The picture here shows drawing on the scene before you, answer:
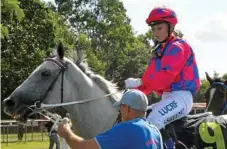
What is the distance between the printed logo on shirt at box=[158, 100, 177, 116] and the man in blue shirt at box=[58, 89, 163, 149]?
1.55 m

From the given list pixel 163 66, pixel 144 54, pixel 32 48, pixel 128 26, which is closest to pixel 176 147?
pixel 163 66

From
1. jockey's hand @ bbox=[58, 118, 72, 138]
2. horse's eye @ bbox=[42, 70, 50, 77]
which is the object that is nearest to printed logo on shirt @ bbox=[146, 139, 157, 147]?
jockey's hand @ bbox=[58, 118, 72, 138]

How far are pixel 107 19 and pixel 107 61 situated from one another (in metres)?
5.53

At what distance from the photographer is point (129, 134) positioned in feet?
14.2

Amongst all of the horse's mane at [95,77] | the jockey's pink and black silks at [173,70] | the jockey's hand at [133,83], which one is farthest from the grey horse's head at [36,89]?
the jockey's pink and black silks at [173,70]

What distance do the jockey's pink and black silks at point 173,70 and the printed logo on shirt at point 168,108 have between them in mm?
192

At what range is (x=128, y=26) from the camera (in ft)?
216

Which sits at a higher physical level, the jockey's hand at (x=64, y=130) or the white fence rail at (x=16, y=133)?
the jockey's hand at (x=64, y=130)

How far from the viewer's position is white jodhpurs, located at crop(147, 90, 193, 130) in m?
6.10

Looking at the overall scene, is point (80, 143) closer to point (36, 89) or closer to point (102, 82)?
point (36, 89)

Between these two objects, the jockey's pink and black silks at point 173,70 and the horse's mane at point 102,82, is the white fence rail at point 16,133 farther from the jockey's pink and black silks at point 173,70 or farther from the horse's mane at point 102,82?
the jockey's pink and black silks at point 173,70

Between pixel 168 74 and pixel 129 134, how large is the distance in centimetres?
190

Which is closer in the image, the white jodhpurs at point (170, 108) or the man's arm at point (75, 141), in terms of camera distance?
the man's arm at point (75, 141)

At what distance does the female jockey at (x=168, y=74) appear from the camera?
6125 millimetres
